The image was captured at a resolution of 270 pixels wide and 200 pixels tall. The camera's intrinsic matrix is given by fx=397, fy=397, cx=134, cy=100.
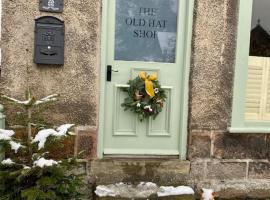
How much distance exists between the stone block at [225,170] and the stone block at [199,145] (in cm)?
15

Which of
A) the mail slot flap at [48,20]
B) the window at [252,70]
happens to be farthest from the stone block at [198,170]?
the mail slot flap at [48,20]

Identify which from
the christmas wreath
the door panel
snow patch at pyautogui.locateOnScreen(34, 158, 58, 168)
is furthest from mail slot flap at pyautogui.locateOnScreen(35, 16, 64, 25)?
snow patch at pyautogui.locateOnScreen(34, 158, 58, 168)

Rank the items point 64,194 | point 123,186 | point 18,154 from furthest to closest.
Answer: point 123,186 → point 18,154 → point 64,194

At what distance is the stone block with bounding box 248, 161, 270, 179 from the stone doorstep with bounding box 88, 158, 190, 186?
2.56 feet

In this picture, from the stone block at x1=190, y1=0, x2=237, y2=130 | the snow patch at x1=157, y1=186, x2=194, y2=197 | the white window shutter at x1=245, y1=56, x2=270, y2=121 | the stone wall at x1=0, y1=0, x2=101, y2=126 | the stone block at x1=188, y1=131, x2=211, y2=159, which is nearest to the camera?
the stone wall at x1=0, y1=0, x2=101, y2=126

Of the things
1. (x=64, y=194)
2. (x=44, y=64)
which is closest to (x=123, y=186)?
(x=64, y=194)

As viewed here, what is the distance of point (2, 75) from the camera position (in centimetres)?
404

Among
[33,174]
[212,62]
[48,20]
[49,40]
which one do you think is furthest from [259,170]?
[48,20]

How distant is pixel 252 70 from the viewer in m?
4.63

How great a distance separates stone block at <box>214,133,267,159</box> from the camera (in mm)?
4562

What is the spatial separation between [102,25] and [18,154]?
1.60m

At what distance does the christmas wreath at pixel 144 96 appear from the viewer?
436 cm

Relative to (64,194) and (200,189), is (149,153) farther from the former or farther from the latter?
(64,194)

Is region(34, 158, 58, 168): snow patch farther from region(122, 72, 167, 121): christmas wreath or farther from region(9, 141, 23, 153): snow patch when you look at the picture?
region(122, 72, 167, 121): christmas wreath
